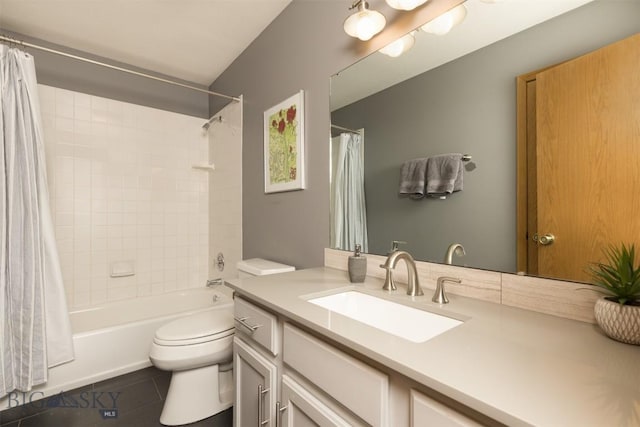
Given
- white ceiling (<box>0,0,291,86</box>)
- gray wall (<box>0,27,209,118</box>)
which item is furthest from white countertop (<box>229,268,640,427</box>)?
gray wall (<box>0,27,209,118</box>)

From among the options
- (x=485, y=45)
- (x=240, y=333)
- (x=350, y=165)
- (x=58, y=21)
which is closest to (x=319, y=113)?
(x=350, y=165)

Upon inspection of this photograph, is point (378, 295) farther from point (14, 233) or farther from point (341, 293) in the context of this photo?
point (14, 233)

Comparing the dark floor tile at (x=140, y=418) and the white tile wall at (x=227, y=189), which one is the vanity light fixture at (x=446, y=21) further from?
the dark floor tile at (x=140, y=418)

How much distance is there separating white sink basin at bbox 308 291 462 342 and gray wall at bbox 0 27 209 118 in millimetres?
2659

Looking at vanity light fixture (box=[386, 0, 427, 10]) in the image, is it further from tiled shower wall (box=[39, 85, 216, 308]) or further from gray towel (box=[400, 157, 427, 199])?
tiled shower wall (box=[39, 85, 216, 308])

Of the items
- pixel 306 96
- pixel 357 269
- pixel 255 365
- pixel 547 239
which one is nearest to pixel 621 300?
pixel 547 239

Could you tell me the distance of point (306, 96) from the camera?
5.68 feet

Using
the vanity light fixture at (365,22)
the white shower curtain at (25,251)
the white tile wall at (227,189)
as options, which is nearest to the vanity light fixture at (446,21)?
the vanity light fixture at (365,22)

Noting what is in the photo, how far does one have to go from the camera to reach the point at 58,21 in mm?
2021

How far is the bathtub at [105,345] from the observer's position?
181cm

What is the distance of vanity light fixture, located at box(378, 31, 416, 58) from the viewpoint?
1192 mm

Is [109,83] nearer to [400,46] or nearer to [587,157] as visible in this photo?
[400,46]

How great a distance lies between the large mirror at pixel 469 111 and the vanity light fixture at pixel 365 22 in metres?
0.10

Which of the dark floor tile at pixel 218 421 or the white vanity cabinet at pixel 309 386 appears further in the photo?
the dark floor tile at pixel 218 421
